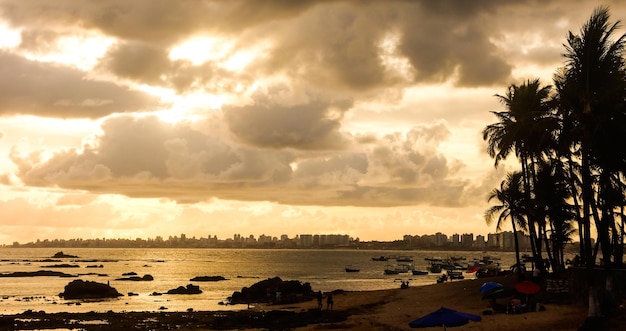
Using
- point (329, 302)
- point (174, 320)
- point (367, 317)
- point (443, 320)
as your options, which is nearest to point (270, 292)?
point (329, 302)

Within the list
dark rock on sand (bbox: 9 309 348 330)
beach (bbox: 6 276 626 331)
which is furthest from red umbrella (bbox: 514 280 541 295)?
dark rock on sand (bbox: 9 309 348 330)

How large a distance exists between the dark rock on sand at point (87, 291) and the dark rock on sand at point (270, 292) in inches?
821

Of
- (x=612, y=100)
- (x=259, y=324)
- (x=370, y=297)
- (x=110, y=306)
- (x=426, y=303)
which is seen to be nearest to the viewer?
(x=612, y=100)

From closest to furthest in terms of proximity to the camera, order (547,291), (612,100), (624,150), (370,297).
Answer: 1. (612,100)
2. (624,150)
3. (547,291)
4. (370,297)

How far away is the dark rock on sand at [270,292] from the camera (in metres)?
79.3

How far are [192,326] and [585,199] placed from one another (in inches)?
1343

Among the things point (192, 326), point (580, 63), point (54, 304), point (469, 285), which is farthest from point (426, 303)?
point (54, 304)

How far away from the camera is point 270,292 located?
3250 inches

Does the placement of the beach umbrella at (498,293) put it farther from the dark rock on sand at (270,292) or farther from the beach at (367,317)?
the dark rock on sand at (270,292)

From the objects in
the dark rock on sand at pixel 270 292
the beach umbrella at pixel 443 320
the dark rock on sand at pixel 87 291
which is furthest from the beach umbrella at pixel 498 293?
the dark rock on sand at pixel 87 291

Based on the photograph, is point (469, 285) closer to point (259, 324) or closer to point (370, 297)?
point (370, 297)

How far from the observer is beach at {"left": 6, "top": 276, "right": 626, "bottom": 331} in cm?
3697

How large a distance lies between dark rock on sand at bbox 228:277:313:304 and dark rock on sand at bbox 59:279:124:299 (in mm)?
20856

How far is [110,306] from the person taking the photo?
247 feet
